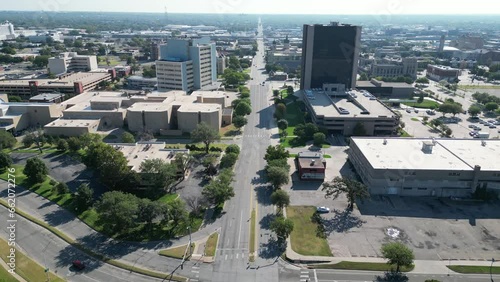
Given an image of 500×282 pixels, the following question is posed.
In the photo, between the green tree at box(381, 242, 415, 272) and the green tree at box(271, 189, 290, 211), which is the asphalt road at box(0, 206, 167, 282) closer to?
the green tree at box(271, 189, 290, 211)

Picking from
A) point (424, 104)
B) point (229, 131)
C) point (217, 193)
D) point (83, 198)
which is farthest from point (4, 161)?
point (424, 104)

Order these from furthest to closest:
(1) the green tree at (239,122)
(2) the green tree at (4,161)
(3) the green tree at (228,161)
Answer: (1) the green tree at (239,122)
(3) the green tree at (228,161)
(2) the green tree at (4,161)

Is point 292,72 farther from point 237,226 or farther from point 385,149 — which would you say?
point 237,226

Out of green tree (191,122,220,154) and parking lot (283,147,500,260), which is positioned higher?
green tree (191,122,220,154)

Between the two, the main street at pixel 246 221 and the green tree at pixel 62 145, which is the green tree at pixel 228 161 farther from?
the green tree at pixel 62 145

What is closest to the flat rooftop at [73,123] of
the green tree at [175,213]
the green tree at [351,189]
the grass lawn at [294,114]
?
the green tree at [175,213]

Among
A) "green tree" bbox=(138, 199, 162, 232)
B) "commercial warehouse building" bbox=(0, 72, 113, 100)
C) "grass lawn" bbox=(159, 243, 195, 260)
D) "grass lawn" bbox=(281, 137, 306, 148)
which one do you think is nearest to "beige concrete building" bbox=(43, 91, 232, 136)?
"grass lawn" bbox=(281, 137, 306, 148)

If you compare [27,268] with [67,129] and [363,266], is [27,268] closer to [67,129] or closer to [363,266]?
[363,266]
